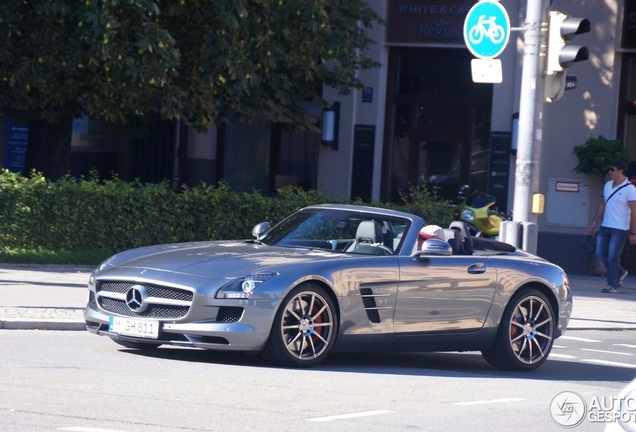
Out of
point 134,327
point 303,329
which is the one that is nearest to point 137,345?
point 134,327

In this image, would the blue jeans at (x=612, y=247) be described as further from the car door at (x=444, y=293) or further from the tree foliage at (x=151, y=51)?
the car door at (x=444, y=293)

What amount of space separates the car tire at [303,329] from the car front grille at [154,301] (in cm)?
72

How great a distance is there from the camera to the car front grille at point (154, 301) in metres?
8.45

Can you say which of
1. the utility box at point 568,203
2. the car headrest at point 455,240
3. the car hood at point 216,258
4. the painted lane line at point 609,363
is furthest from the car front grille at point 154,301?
the utility box at point 568,203

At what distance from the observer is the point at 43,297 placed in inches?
493

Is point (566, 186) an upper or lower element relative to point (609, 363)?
upper

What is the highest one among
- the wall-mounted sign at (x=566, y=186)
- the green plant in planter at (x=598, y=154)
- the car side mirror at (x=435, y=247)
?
the green plant in planter at (x=598, y=154)

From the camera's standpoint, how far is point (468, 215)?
1803cm

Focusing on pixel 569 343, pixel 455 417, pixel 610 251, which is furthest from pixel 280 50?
pixel 455 417

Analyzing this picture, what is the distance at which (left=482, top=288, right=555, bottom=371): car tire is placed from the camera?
32.6 feet

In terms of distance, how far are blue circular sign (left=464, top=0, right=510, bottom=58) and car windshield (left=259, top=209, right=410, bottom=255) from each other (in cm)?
440

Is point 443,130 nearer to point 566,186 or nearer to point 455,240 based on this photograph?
point 566,186

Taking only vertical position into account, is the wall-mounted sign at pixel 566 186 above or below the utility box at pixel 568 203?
above

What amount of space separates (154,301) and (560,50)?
636 cm
